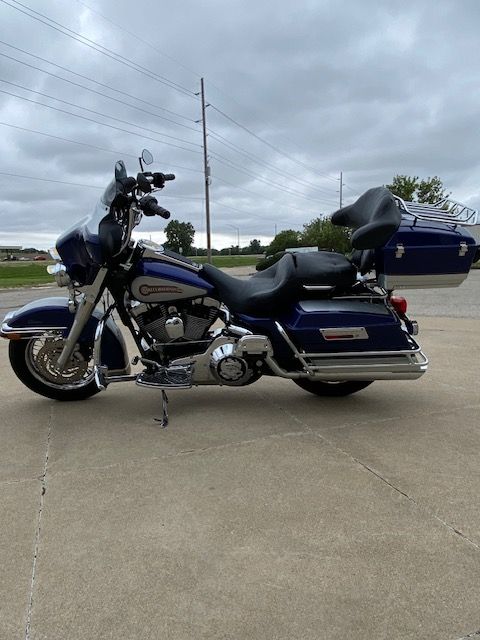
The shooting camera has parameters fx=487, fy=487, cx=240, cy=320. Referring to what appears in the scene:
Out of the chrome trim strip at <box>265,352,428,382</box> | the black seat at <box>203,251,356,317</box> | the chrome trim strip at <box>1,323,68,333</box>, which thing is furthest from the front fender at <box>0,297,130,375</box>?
the chrome trim strip at <box>265,352,428,382</box>

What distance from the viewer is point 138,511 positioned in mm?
2330

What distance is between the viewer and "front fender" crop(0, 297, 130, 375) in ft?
11.7

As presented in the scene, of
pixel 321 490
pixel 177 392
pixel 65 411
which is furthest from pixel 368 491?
pixel 65 411

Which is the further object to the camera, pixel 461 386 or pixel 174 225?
pixel 174 225

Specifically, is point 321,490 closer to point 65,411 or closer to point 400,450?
point 400,450

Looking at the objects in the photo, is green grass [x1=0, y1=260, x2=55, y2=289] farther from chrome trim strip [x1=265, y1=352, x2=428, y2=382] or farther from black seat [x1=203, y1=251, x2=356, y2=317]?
chrome trim strip [x1=265, y1=352, x2=428, y2=382]

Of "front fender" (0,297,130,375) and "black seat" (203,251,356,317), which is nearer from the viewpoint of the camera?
"black seat" (203,251,356,317)

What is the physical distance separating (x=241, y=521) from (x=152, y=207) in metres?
2.04

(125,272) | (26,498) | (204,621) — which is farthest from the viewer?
(125,272)

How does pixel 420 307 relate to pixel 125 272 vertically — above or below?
below

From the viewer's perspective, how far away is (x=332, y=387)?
13.0 ft

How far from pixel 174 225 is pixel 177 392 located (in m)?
42.1

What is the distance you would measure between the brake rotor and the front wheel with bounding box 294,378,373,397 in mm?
1704

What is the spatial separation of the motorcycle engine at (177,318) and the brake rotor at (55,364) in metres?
0.62
